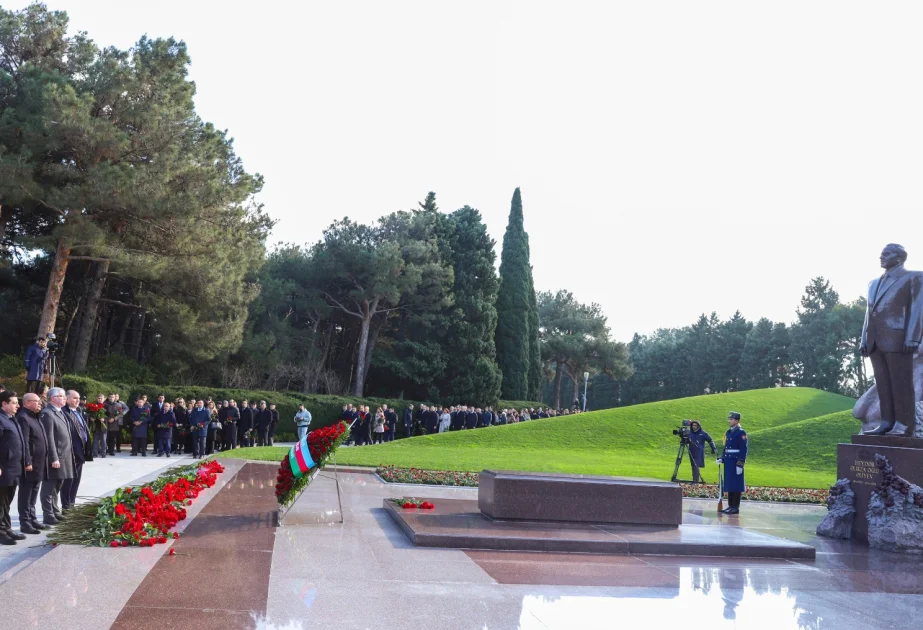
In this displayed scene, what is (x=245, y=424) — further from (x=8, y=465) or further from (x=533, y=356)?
(x=533, y=356)

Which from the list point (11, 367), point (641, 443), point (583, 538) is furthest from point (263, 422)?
point (583, 538)

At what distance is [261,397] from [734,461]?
2156 centimetres

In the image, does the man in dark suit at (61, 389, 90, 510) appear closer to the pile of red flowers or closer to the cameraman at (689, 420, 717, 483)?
the pile of red flowers

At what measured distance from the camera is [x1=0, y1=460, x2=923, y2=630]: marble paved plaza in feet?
16.8

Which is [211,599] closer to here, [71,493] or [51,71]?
[71,493]

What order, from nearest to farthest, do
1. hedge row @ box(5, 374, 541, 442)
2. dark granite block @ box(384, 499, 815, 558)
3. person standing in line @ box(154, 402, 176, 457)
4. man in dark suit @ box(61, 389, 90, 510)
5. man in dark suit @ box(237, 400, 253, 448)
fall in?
dark granite block @ box(384, 499, 815, 558) < man in dark suit @ box(61, 389, 90, 510) < person standing in line @ box(154, 402, 176, 457) < hedge row @ box(5, 374, 541, 442) < man in dark suit @ box(237, 400, 253, 448)

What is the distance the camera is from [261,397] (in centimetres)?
3006

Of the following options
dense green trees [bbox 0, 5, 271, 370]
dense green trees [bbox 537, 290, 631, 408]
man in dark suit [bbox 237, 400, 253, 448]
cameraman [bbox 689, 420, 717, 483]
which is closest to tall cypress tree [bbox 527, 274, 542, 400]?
dense green trees [bbox 537, 290, 631, 408]

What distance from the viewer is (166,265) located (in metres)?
25.5

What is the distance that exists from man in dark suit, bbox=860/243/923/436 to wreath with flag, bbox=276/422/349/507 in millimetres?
6976

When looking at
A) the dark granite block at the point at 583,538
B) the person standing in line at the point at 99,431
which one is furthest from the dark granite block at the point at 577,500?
the person standing in line at the point at 99,431

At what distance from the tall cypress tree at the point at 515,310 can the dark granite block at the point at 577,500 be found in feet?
128

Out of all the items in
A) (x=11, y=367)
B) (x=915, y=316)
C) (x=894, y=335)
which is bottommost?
(x=11, y=367)

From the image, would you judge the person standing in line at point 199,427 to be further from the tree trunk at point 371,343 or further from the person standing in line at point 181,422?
the tree trunk at point 371,343
